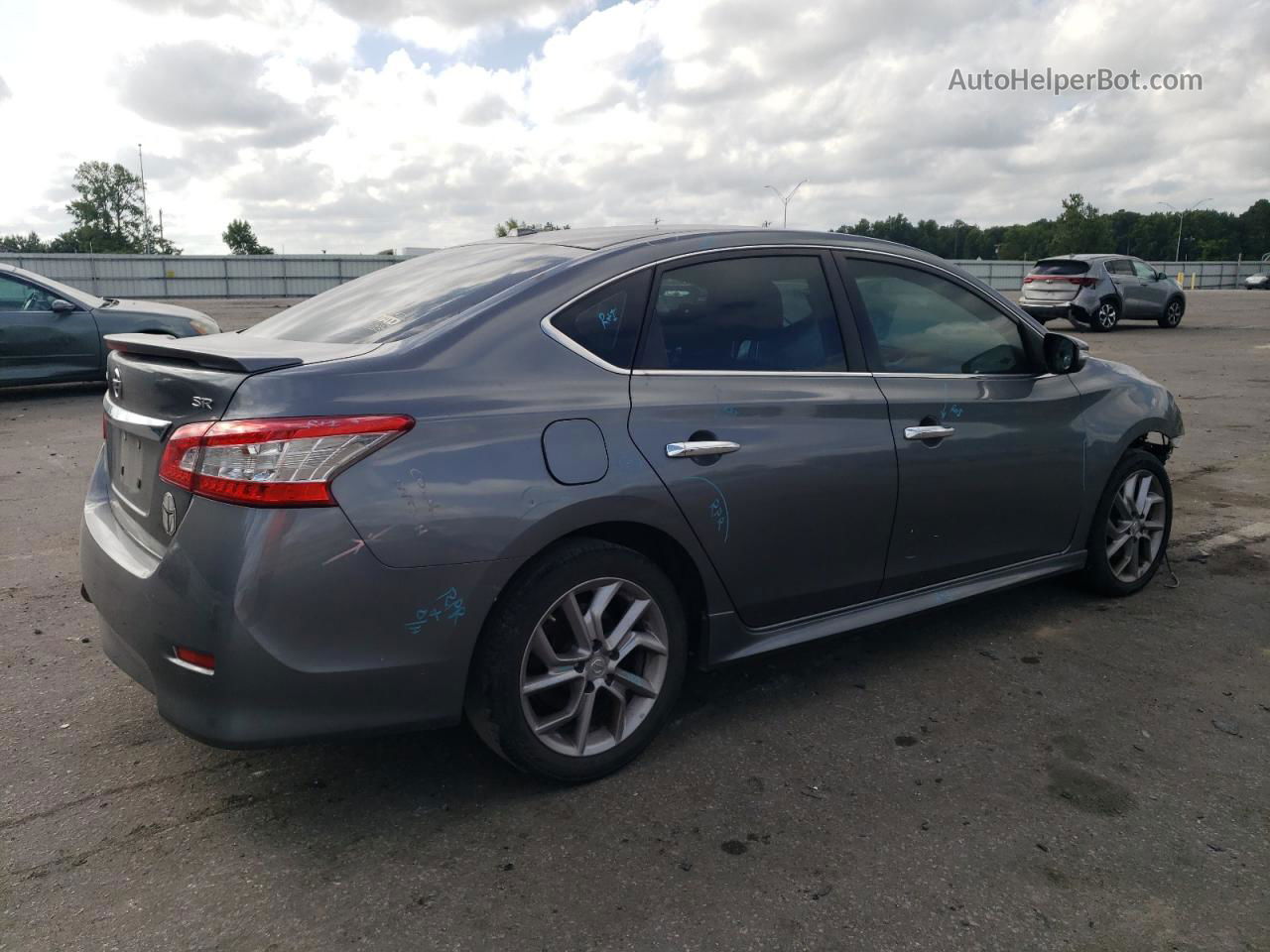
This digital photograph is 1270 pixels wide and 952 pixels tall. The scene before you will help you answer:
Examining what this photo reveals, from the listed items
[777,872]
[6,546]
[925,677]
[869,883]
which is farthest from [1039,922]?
[6,546]

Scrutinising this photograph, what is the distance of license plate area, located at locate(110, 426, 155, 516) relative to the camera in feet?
9.57

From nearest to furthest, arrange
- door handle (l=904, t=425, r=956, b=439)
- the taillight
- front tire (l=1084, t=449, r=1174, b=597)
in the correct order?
the taillight
door handle (l=904, t=425, r=956, b=439)
front tire (l=1084, t=449, r=1174, b=597)

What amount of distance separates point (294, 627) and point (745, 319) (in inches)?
69.4

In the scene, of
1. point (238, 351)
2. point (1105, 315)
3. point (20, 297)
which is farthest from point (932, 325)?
point (1105, 315)

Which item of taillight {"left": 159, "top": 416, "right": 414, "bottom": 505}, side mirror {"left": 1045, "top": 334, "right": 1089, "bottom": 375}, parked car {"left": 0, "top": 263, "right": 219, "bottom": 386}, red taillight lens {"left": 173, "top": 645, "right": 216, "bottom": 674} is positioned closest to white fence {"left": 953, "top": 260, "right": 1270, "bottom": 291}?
parked car {"left": 0, "top": 263, "right": 219, "bottom": 386}

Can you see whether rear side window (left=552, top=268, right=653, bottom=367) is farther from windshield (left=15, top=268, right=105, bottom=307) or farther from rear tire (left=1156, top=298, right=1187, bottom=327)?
rear tire (left=1156, top=298, right=1187, bottom=327)

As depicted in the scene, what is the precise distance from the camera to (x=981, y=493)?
4008 millimetres

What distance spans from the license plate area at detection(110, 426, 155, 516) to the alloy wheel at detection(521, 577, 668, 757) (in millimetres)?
1163

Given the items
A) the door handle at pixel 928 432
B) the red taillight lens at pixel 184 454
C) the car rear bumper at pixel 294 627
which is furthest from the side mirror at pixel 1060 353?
the red taillight lens at pixel 184 454

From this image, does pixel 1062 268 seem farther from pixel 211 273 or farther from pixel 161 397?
pixel 211 273

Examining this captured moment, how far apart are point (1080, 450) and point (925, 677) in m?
1.28

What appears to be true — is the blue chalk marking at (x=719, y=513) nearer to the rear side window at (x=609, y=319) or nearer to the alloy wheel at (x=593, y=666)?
the alloy wheel at (x=593, y=666)

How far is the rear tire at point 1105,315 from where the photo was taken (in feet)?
72.0

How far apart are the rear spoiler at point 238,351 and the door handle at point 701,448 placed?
3.00 feet
